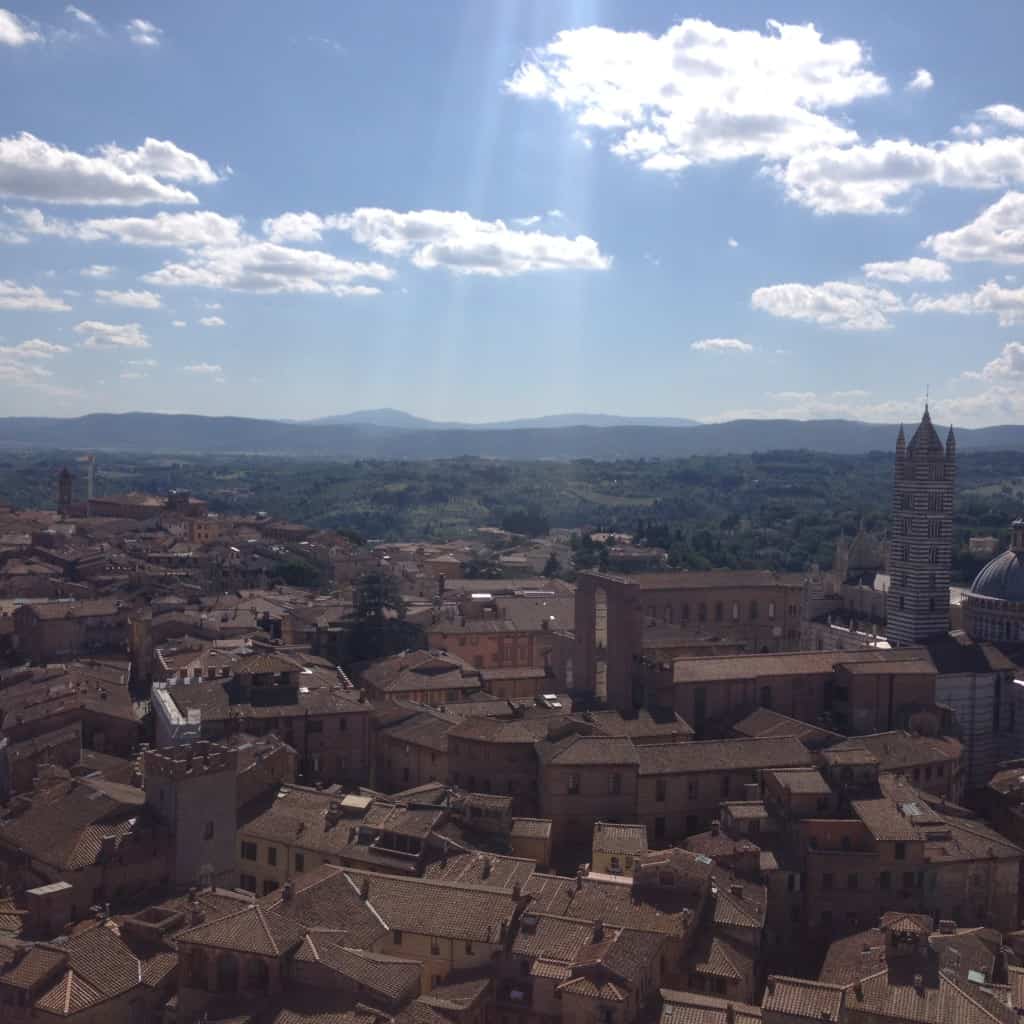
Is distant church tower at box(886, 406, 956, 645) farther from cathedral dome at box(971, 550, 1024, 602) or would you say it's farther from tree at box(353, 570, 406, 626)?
tree at box(353, 570, 406, 626)

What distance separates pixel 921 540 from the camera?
6406 cm

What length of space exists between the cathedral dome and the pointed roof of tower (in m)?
6.87

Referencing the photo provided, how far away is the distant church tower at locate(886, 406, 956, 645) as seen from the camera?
63281mm

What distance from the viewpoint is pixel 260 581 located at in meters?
90.6

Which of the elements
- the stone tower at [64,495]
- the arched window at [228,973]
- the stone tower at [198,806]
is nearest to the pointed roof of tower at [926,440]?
the stone tower at [198,806]

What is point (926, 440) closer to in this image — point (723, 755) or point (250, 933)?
point (723, 755)

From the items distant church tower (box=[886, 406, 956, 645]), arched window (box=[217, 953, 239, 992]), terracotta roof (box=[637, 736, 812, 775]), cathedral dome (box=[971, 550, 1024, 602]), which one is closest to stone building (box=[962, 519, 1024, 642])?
cathedral dome (box=[971, 550, 1024, 602])

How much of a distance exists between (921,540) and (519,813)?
3252cm

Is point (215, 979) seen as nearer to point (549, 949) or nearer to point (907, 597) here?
point (549, 949)

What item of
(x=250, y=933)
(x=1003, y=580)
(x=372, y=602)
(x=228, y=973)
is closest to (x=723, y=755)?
(x=250, y=933)

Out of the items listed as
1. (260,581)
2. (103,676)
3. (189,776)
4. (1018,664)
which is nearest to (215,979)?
(189,776)

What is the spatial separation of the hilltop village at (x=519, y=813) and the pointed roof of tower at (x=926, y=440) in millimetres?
290

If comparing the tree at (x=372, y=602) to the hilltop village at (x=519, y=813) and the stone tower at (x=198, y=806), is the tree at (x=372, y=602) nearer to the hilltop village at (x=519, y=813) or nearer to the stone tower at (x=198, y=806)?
the hilltop village at (x=519, y=813)

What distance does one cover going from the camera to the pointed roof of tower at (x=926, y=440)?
2549 inches
